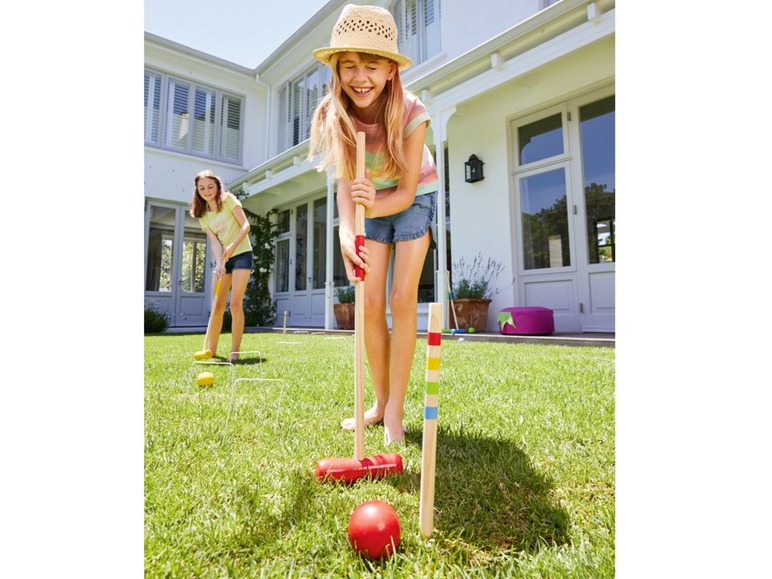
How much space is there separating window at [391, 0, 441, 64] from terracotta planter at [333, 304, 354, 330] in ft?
14.3

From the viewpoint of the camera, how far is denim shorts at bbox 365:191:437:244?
1.88 metres

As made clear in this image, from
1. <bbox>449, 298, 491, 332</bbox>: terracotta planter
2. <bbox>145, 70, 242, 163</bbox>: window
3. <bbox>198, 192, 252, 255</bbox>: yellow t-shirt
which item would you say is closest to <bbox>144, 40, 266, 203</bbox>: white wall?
<bbox>145, 70, 242, 163</bbox>: window

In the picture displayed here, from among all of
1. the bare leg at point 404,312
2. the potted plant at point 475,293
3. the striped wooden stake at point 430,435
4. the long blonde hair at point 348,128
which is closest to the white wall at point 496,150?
the potted plant at point 475,293

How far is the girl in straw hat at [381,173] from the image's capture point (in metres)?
1.57

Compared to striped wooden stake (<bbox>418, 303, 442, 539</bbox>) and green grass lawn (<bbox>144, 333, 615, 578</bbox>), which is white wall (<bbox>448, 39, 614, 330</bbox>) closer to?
green grass lawn (<bbox>144, 333, 615, 578</bbox>)

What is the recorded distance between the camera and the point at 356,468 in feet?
4.25

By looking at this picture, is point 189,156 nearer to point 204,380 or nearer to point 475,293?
point 475,293

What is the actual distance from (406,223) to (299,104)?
35.1 feet

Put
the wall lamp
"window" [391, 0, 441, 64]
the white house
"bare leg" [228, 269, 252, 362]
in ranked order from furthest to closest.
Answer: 1. "window" [391, 0, 441, 64]
2. the wall lamp
3. the white house
4. "bare leg" [228, 269, 252, 362]

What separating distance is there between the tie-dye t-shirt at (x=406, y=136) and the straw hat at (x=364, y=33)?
0.83 feet

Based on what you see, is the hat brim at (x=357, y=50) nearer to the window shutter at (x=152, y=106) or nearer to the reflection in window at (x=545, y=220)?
the reflection in window at (x=545, y=220)
